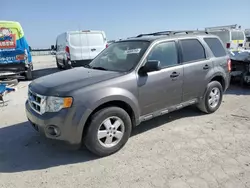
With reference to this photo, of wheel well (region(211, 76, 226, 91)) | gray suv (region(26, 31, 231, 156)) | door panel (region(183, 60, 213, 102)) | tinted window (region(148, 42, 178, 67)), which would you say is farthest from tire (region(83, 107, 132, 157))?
wheel well (region(211, 76, 226, 91))

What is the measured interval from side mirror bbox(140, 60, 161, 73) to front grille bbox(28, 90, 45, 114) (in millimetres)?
1648

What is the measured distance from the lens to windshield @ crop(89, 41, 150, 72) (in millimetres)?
3900

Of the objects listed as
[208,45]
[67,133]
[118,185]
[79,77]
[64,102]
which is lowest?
[118,185]

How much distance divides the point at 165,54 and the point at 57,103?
2.17 m

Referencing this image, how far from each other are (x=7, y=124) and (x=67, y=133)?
2.48m

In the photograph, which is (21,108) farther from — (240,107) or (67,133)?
(240,107)

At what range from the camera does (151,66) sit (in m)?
3.69

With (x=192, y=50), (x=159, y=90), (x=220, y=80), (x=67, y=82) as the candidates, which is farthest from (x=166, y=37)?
(x=67, y=82)

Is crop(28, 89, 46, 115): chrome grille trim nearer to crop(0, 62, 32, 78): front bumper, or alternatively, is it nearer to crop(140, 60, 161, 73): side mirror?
crop(140, 60, 161, 73): side mirror

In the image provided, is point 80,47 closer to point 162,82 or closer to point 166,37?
point 166,37

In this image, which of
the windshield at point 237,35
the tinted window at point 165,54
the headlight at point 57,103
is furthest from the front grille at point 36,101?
the windshield at point 237,35

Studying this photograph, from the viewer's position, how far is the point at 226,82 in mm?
5367

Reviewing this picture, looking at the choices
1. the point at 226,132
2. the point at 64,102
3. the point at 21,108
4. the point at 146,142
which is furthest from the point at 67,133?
the point at 21,108

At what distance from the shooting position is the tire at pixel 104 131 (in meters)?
3.28
